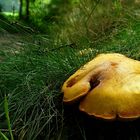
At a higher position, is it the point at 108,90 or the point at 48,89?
the point at 108,90

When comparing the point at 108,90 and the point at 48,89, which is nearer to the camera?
the point at 108,90

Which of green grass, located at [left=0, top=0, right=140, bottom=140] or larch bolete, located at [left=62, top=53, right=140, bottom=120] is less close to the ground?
larch bolete, located at [left=62, top=53, right=140, bottom=120]

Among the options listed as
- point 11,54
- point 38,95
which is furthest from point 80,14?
point 38,95

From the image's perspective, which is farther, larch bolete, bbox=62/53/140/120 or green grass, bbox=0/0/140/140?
green grass, bbox=0/0/140/140

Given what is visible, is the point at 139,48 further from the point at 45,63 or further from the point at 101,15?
the point at 101,15
